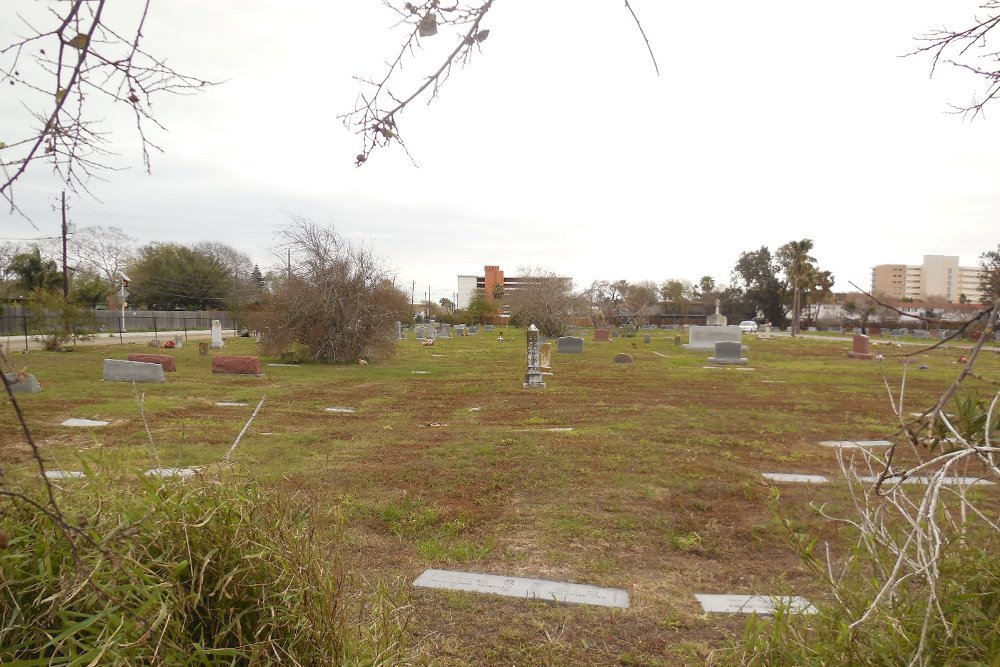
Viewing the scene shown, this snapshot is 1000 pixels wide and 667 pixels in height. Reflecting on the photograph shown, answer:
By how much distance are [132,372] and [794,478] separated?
14548 mm

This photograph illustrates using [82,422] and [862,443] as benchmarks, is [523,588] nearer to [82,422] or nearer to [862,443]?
[862,443]

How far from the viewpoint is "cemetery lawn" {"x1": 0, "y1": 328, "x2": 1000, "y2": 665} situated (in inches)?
148

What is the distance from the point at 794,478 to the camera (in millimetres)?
7676

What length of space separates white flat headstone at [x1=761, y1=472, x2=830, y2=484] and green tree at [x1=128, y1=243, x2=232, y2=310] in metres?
63.7

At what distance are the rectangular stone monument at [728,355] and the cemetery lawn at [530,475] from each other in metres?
6.86

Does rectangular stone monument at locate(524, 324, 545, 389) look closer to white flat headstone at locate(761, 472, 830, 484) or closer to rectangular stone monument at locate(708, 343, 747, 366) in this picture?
white flat headstone at locate(761, 472, 830, 484)

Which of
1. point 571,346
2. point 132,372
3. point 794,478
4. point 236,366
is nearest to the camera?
point 794,478

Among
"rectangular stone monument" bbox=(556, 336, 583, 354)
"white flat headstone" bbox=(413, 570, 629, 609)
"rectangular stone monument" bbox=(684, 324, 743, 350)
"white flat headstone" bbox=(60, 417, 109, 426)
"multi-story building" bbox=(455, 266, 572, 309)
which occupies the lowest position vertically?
"white flat headstone" bbox=(413, 570, 629, 609)

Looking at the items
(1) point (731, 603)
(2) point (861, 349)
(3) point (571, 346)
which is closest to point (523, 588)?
(1) point (731, 603)

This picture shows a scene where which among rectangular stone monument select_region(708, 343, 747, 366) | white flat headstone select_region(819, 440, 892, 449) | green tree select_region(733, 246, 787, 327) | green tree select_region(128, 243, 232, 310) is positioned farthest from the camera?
green tree select_region(733, 246, 787, 327)

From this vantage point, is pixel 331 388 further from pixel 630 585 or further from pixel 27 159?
pixel 27 159

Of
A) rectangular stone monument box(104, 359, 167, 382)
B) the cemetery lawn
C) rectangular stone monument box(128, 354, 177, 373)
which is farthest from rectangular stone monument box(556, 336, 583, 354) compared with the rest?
rectangular stone monument box(104, 359, 167, 382)

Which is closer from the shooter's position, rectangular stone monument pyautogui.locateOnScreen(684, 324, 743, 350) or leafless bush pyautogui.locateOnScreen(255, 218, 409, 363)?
leafless bush pyautogui.locateOnScreen(255, 218, 409, 363)

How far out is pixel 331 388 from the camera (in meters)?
16.7
